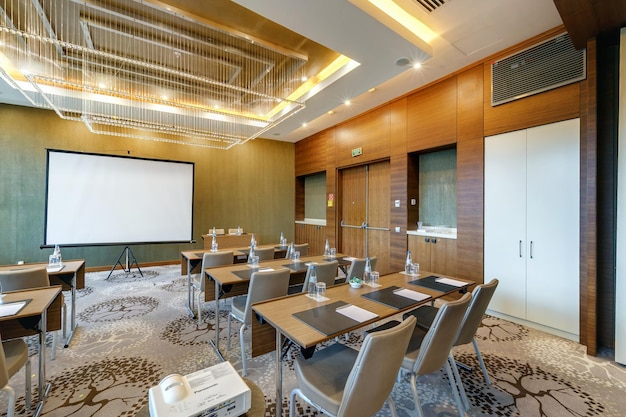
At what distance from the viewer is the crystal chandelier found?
9.38ft

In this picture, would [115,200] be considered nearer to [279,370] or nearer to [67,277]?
[67,277]

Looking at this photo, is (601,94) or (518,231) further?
(518,231)

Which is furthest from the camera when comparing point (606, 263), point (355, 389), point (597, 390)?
point (606, 263)

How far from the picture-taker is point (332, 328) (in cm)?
143

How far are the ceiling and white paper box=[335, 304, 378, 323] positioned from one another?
8.56 ft

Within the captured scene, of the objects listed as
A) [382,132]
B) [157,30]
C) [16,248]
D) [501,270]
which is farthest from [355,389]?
[16,248]

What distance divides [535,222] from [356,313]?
113 inches

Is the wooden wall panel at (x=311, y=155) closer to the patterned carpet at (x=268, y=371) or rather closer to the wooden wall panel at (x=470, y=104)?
the wooden wall panel at (x=470, y=104)

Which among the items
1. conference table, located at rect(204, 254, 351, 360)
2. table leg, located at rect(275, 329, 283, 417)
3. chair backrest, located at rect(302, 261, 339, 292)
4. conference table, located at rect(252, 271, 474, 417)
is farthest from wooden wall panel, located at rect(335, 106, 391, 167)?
table leg, located at rect(275, 329, 283, 417)

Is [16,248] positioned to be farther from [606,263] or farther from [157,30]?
[606,263]

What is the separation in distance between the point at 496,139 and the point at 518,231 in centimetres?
124

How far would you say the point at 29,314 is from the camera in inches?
64.1

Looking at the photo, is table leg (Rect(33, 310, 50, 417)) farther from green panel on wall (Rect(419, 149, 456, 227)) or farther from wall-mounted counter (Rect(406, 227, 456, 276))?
green panel on wall (Rect(419, 149, 456, 227))

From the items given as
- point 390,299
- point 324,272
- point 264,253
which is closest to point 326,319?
point 390,299
